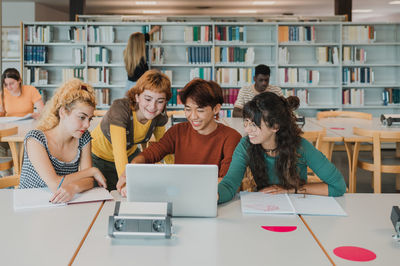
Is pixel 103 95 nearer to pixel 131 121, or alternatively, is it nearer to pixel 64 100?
pixel 131 121

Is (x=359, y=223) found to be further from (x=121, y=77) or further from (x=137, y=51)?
(x=121, y=77)

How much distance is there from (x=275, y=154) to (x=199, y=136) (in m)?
0.48

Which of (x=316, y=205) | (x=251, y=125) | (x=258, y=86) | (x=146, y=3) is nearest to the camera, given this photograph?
(x=316, y=205)

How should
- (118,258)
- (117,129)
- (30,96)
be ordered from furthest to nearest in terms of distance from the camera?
(30,96) → (117,129) → (118,258)

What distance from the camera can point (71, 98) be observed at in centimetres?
195

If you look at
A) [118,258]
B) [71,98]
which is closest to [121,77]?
[71,98]

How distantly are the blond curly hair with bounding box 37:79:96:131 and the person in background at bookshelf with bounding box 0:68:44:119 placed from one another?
262cm

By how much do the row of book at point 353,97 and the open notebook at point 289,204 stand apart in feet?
17.9

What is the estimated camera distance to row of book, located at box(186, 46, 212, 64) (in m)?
6.61

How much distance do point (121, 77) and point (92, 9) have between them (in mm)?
5125

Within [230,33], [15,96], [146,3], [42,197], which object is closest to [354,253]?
[42,197]

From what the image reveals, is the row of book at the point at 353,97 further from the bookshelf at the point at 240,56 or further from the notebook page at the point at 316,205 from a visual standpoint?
the notebook page at the point at 316,205

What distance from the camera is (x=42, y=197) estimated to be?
5.31ft

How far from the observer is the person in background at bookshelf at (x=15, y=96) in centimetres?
448
